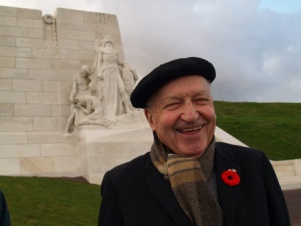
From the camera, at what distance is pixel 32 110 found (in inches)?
481

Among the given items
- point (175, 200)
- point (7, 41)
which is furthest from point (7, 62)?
point (175, 200)

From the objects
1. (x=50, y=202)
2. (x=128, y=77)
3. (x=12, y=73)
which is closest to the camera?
(x=50, y=202)

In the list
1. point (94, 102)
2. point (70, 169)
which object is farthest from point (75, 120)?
point (70, 169)

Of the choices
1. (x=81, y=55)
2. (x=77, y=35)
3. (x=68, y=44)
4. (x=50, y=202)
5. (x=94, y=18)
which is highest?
(x=94, y=18)

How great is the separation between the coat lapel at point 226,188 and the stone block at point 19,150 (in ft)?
33.3

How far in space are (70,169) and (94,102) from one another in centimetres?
214

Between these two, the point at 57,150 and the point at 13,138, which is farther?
the point at 57,150

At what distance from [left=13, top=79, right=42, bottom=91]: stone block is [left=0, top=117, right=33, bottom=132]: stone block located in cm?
97

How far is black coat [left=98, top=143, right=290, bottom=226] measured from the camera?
1.84m

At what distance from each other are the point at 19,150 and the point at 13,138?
418mm

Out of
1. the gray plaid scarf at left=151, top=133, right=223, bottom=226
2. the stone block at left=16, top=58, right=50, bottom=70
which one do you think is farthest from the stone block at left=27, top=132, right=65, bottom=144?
the gray plaid scarf at left=151, top=133, right=223, bottom=226

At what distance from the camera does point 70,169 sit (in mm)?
11516

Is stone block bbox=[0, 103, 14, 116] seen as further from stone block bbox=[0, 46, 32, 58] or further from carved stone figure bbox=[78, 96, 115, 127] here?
carved stone figure bbox=[78, 96, 115, 127]

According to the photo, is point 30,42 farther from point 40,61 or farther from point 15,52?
point 40,61
